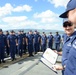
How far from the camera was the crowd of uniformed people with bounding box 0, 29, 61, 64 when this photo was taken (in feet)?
31.6

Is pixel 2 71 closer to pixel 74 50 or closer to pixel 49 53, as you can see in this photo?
pixel 49 53

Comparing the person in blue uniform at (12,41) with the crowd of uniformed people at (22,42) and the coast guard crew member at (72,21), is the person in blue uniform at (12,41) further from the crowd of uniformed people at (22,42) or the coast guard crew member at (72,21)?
the coast guard crew member at (72,21)

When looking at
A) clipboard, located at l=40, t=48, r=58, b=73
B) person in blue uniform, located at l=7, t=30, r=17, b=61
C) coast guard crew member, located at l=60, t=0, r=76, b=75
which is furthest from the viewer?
person in blue uniform, located at l=7, t=30, r=17, b=61

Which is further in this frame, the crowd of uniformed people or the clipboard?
the crowd of uniformed people

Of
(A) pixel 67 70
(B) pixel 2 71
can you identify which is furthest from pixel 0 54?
(A) pixel 67 70

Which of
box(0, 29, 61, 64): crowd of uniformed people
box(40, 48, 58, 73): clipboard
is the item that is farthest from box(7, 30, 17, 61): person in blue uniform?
box(40, 48, 58, 73): clipboard

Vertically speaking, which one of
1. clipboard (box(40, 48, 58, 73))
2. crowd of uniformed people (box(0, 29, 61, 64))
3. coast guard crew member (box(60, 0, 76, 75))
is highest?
coast guard crew member (box(60, 0, 76, 75))

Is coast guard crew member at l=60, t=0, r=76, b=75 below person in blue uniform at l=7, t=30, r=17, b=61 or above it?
above

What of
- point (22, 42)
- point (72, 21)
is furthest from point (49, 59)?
point (22, 42)

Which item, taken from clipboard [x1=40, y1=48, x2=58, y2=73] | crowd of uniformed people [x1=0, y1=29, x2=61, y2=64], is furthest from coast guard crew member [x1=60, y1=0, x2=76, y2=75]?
crowd of uniformed people [x1=0, y1=29, x2=61, y2=64]

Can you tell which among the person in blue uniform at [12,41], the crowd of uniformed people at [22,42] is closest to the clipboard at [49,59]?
the crowd of uniformed people at [22,42]

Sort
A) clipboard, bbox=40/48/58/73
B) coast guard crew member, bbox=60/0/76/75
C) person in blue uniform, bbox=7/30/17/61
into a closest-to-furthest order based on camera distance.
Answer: coast guard crew member, bbox=60/0/76/75
clipboard, bbox=40/48/58/73
person in blue uniform, bbox=7/30/17/61

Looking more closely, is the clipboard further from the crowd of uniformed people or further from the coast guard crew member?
the crowd of uniformed people

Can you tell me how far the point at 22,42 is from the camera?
37.8ft
